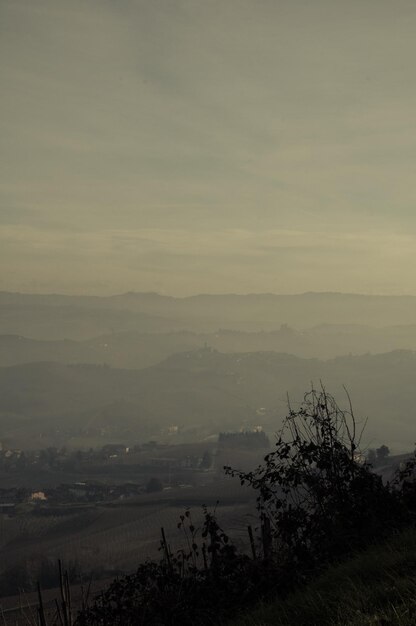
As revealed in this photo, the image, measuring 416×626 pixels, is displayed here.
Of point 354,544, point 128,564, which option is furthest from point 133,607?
point 128,564

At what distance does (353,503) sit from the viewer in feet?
40.3

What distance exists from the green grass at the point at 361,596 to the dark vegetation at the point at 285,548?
0.76 m

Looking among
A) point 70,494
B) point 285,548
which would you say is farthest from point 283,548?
point 70,494

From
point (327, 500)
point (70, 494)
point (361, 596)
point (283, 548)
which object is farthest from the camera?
point (70, 494)

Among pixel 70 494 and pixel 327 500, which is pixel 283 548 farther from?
pixel 70 494

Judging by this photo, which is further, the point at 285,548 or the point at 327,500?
the point at 327,500

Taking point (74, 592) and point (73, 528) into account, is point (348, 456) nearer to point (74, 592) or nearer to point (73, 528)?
point (74, 592)

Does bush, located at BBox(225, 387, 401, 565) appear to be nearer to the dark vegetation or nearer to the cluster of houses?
the dark vegetation

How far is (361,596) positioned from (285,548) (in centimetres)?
447

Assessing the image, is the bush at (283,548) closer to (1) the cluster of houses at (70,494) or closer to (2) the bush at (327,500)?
(2) the bush at (327,500)

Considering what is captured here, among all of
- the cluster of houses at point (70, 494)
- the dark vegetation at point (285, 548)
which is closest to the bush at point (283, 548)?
the dark vegetation at point (285, 548)

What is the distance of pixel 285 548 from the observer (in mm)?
12008

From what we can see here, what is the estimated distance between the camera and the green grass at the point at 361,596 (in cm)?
690

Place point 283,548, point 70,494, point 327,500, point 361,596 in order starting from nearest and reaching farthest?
point 361,596 < point 283,548 < point 327,500 < point 70,494
